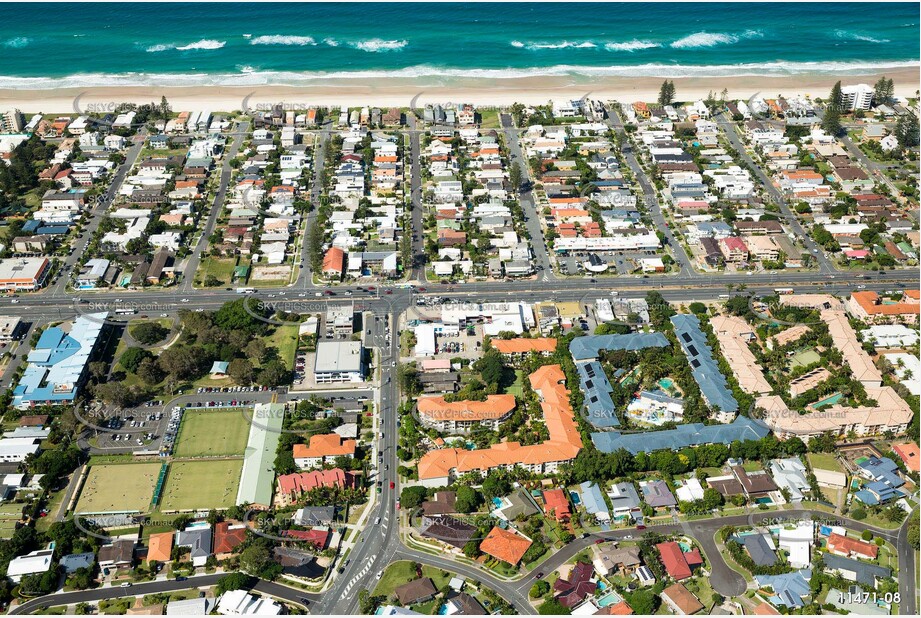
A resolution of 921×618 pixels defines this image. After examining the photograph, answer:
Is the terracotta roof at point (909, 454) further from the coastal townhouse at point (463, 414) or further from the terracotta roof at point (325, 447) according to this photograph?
the terracotta roof at point (325, 447)

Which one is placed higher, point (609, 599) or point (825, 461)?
point (825, 461)

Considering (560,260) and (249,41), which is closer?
(560,260)

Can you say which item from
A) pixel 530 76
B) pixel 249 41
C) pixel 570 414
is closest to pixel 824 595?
pixel 570 414

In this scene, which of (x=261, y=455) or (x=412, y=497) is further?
(x=261, y=455)

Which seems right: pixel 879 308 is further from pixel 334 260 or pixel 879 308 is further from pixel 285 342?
pixel 285 342

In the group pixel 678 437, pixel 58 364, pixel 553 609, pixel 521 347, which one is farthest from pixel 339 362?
pixel 678 437

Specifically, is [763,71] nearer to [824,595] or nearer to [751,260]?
[751,260]
